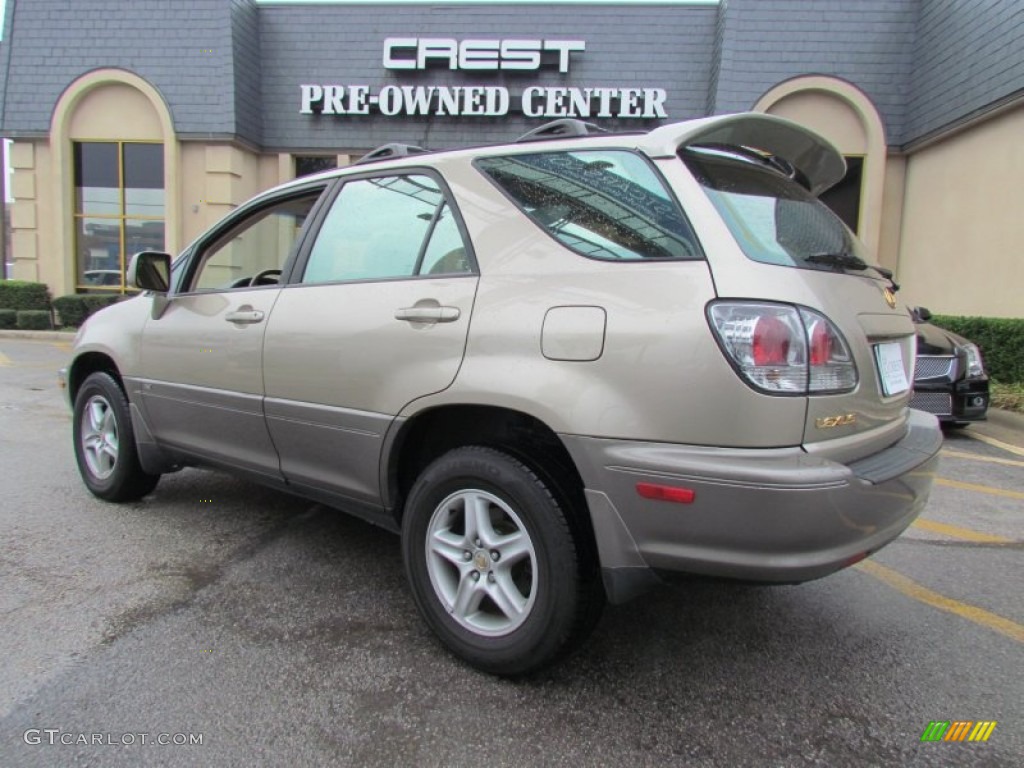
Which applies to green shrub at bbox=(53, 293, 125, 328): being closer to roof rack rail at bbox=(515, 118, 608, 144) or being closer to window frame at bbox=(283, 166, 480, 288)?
window frame at bbox=(283, 166, 480, 288)

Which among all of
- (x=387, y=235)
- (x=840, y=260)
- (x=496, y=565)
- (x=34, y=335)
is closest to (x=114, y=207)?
(x=34, y=335)

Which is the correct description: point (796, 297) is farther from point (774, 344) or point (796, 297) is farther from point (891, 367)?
point (891, 367)

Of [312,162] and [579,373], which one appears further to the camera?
[312,162]

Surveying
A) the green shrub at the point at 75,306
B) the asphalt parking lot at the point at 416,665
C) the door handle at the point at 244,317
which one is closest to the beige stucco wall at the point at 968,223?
the asphalt parking lot at the point at 416,665

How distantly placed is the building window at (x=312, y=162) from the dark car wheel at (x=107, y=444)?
11.3 metres

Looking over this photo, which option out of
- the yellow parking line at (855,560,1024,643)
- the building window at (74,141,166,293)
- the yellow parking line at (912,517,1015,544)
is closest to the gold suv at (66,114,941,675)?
the yellow parking line at (855,560,1024,643)

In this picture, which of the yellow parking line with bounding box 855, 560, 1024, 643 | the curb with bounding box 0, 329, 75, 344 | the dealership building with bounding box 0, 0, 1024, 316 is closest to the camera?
the yellow parking line with bounding box 855, 560, 1024, 643

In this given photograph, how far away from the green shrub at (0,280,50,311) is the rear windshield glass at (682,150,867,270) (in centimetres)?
1563

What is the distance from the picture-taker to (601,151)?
2344 mm

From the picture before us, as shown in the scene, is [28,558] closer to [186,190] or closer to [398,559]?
[398,559]

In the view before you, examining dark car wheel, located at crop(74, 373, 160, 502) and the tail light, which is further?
dark car wheel, located at crop(74, 373, 160, 502)

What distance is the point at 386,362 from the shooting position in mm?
2572

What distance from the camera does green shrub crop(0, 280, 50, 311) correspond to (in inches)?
548

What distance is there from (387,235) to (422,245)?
239 millimetres
